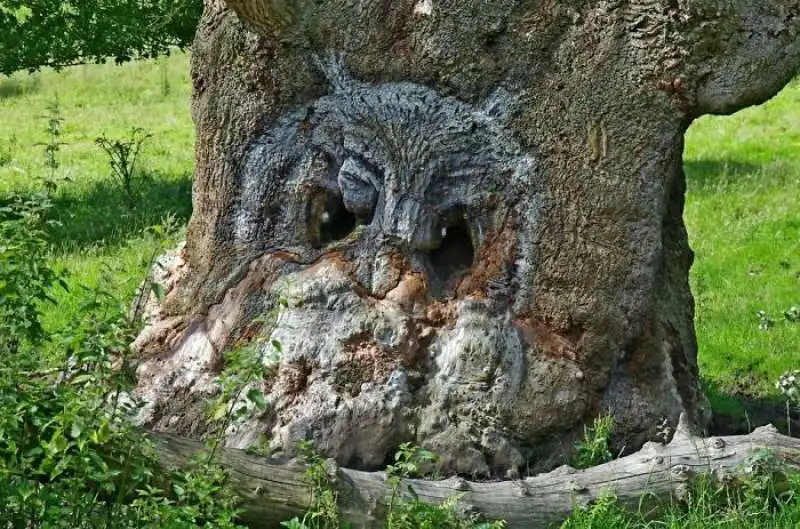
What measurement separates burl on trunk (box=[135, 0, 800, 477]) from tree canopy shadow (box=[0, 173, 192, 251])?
6.25m

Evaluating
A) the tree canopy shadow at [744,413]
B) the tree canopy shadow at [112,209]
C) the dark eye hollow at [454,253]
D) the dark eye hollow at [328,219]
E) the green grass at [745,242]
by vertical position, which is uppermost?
the dark eye hollow at [328,219]

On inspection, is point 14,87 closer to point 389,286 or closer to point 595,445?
point 389,286

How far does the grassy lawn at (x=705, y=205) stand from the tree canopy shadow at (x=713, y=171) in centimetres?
3

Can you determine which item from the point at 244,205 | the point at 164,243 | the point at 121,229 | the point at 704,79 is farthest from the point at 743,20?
the point at 121,229

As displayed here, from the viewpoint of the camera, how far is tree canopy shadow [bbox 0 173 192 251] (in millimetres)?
14047

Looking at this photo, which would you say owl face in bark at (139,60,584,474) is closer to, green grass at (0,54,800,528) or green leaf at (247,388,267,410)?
green grass at (0,54,800,528)

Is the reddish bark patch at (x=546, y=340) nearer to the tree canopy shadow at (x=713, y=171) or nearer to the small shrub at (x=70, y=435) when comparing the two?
the small shrub at (x=70, y=435)

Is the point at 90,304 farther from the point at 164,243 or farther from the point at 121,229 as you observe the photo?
the point at 121,229

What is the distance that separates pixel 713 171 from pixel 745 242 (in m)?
3.14

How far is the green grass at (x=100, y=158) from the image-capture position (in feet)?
40.1

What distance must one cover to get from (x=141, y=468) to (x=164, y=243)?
2.79ft

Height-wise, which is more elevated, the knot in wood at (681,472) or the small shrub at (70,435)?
the small shrub at (70,435)

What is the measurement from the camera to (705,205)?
51.2ft

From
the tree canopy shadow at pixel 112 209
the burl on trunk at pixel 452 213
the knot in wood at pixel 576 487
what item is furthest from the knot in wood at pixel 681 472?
the tree canopy shadow at pixel 112 209
